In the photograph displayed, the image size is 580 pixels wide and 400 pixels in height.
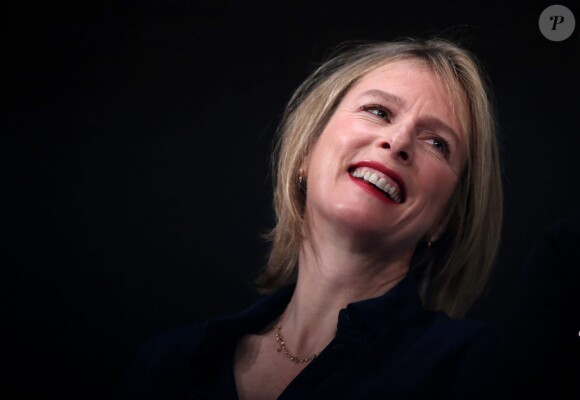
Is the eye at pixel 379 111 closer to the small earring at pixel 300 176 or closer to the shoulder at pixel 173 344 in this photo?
the small earring at pixel 300 176

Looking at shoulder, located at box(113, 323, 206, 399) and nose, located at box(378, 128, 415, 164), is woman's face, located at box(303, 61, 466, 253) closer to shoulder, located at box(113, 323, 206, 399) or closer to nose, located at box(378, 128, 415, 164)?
nose, located at box(378, 128, 415, 164)

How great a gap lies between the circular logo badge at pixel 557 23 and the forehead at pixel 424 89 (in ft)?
0.42

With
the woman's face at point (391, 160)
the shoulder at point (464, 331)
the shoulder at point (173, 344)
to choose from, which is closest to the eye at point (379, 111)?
the woman's face at point (391, 160)

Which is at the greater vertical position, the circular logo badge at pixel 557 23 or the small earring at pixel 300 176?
the circular logo badge at pixel 557 23

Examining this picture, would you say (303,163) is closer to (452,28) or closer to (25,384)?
(452,28)

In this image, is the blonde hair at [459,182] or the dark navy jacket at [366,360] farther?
the blonde hair at [459,182]

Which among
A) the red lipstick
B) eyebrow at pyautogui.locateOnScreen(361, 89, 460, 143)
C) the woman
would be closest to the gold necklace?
the woman

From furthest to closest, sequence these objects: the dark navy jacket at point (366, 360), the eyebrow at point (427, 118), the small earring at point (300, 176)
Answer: the small earring at point (300, 176) < the eyebrow at point (427, 118) < the dark navy jacket at point (366, 360)

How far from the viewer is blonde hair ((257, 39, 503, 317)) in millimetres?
765

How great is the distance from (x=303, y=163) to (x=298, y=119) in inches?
3.1

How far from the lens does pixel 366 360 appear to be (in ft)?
2.11

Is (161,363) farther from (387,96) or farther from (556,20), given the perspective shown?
(556,20)

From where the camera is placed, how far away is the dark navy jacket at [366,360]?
61cm

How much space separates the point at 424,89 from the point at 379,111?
6 centimetres
